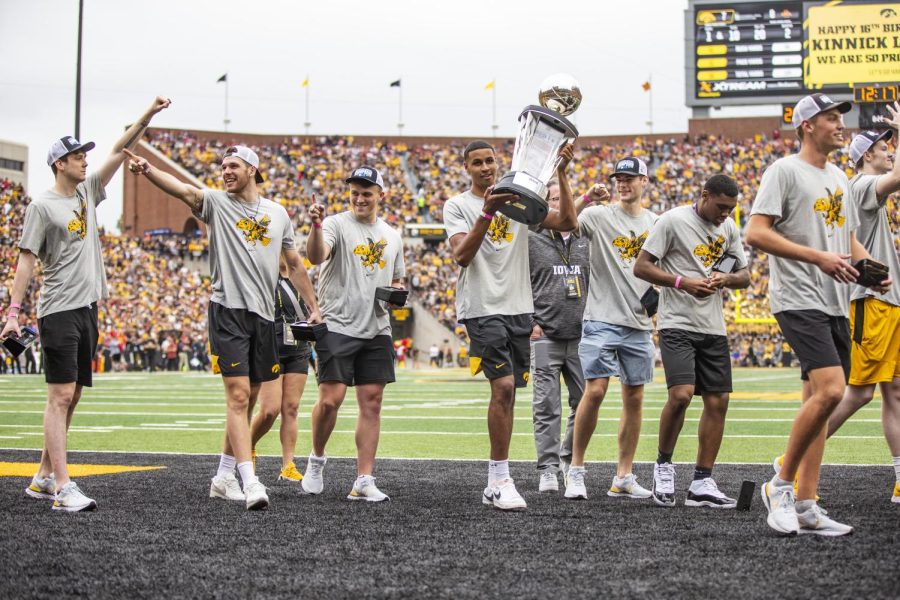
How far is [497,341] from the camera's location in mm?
6828

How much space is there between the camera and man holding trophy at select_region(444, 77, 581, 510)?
6500 mm

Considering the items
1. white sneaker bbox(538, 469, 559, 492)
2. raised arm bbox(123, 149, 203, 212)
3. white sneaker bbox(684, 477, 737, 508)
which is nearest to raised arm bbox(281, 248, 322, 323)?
raised arm bbox(123, 149, 203, 212)

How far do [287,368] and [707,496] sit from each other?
355 cm

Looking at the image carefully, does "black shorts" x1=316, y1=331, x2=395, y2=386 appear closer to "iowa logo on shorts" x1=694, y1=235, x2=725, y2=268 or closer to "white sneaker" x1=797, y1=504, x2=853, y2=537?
"iowa logo on shorts" x1=694, y1=235, x2=725, y2=268

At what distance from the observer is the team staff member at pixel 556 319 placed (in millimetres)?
8117

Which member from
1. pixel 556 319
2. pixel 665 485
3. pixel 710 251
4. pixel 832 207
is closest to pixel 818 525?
pixel 665 485

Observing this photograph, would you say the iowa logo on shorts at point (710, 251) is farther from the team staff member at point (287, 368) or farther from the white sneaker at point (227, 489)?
the white sneaker at point (227, 489)

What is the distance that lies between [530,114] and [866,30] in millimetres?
34126

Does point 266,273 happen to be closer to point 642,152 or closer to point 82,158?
point 82,158

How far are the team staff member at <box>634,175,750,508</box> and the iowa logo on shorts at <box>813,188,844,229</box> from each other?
1.09 meters

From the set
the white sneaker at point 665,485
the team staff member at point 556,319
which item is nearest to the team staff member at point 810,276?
the white sneaker at point 665,485

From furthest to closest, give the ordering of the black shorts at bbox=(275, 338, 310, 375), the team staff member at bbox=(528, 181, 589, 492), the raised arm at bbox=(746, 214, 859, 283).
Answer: the black shorts at bbox=(275, 338, 310, 375) → the team staff member at bbox=(528, 181, 589, 492) → the raised arm at bbox=(746, 214, 859, 283)

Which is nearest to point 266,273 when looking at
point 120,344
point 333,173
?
point 120,344

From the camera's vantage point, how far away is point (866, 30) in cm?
3666
